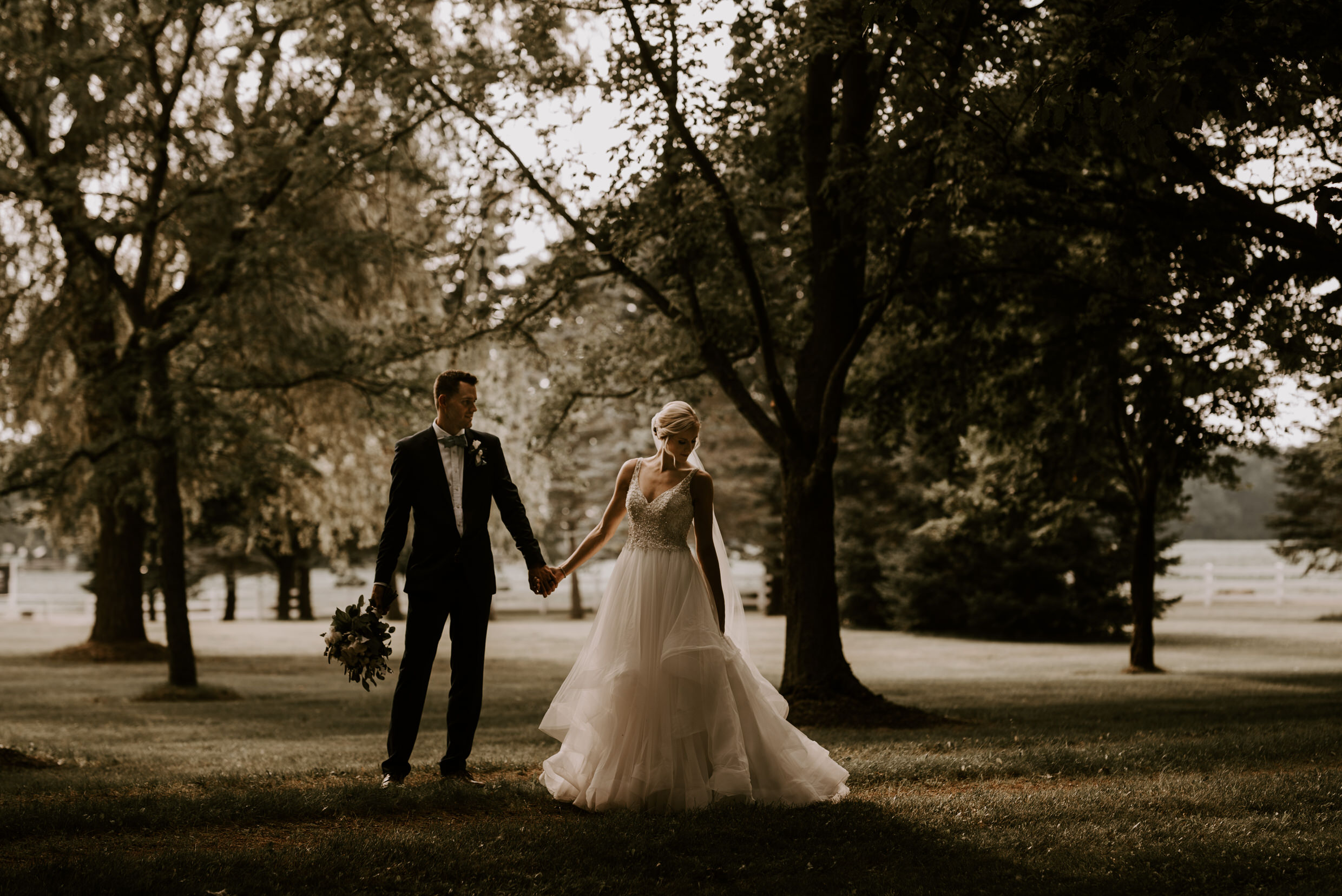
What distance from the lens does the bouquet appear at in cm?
655

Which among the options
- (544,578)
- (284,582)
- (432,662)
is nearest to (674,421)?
(544,578)

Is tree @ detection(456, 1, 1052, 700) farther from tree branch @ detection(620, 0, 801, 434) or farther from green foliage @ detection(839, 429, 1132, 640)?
green foliage @ detection(839, 429, 1132, 640)

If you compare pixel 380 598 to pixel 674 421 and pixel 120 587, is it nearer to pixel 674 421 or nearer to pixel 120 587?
pixel 674 421

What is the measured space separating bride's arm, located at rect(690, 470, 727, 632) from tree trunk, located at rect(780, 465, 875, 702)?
6110 mm

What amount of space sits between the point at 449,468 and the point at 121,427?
11936mm

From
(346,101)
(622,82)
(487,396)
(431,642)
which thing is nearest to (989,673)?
(487,396)

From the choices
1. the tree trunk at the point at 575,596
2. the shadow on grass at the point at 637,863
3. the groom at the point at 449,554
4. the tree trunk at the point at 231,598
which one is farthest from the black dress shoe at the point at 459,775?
the tree trunk at the point at 231,598

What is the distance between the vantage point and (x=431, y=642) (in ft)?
22.0

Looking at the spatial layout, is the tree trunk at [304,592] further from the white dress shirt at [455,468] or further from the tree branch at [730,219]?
the white dress shirt at [455,468]

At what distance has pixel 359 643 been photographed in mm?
6562

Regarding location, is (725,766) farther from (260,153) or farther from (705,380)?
(260,153)

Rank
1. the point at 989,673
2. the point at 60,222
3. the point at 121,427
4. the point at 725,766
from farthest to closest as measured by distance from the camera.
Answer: the point at 989,673 → the point at 60,222 → the point at 121,427 → the point at 725,766

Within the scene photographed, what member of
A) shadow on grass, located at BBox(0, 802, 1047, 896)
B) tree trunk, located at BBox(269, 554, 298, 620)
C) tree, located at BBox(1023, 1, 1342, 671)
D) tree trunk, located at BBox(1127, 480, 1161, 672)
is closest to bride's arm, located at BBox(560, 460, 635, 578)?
shadow on grass, located at BBox(0, 802, 1047, 896)

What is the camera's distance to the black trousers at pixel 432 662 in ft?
21.9
